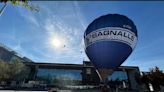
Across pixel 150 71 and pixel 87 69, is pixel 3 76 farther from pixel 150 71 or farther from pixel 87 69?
pixel 150 71

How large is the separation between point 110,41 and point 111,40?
0.43ft

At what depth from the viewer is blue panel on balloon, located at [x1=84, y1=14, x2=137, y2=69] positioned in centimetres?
1642

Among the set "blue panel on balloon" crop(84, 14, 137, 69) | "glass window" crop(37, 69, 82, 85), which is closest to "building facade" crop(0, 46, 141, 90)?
"glass window" crop(37, 69, 82, 85)

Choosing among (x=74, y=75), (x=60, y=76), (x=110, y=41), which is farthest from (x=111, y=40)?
(x=60, y=76)

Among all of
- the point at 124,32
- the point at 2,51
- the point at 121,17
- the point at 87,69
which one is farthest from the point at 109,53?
the point at 2,51

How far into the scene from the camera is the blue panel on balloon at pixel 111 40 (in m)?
16.4

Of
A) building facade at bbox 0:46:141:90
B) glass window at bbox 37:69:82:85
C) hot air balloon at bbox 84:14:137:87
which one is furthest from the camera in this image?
glass window at bbox 37:69:82:85

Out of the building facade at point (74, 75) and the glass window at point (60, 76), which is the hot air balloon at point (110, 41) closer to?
the building facade at point (74, 75)

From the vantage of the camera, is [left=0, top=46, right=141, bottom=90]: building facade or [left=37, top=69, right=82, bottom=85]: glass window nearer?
[left=0, top=46, right=141, bottom=90]: building facade

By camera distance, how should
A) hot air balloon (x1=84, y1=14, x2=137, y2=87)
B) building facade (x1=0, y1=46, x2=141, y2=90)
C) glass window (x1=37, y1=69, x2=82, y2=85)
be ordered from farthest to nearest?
glass window (x1=37, y1=69, x2=82, y2=85) → building facade (x1=0, y1=46, x2=141, y2=90) → hot air balloon (x1=84, y1=14, x2=137, y2=87)

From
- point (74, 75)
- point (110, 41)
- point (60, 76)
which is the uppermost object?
point (110, 41)

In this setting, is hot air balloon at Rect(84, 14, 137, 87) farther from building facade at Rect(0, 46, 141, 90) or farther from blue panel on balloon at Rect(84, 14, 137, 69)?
building facade at Rect(0, 46, 141, 90)

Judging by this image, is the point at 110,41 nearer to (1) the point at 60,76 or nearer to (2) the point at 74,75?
(2) the point at 74,75

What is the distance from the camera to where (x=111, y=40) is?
1653cm
